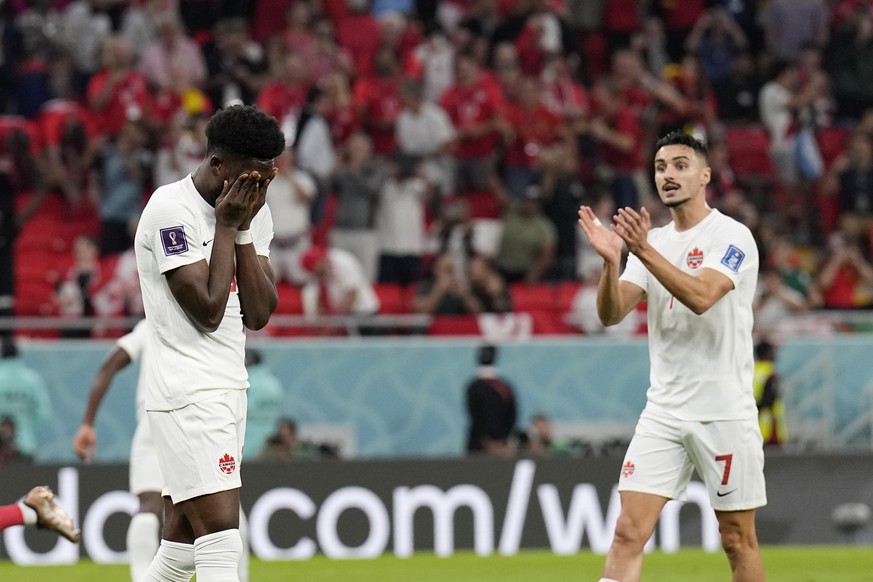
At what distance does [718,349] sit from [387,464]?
5957mm

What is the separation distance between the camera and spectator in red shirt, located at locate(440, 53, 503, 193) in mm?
16531

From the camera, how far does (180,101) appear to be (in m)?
16.3

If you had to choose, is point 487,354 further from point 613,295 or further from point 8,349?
point 613,295

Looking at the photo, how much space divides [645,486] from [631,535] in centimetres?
25

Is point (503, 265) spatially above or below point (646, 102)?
below

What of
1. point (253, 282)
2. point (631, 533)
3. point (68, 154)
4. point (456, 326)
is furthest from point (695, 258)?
point (68, 154)

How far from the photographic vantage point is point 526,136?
16641 mm

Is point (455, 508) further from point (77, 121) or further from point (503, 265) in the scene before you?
point (77, 121)

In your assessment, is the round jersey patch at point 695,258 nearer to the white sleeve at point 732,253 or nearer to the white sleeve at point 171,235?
the white sleeve at point 732,253

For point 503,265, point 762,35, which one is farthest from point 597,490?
point 762,35

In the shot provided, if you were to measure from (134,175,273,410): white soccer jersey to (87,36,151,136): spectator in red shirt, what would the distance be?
1054cm

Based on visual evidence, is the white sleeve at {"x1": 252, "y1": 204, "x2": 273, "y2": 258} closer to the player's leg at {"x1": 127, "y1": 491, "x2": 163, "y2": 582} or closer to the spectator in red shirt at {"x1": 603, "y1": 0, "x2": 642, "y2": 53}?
the player's leg at {"x1": 127, "y1": 491, "x2": 163, "y2": 582}

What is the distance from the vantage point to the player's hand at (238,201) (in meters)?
5.44

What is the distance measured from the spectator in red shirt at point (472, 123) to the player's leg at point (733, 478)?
978cm
